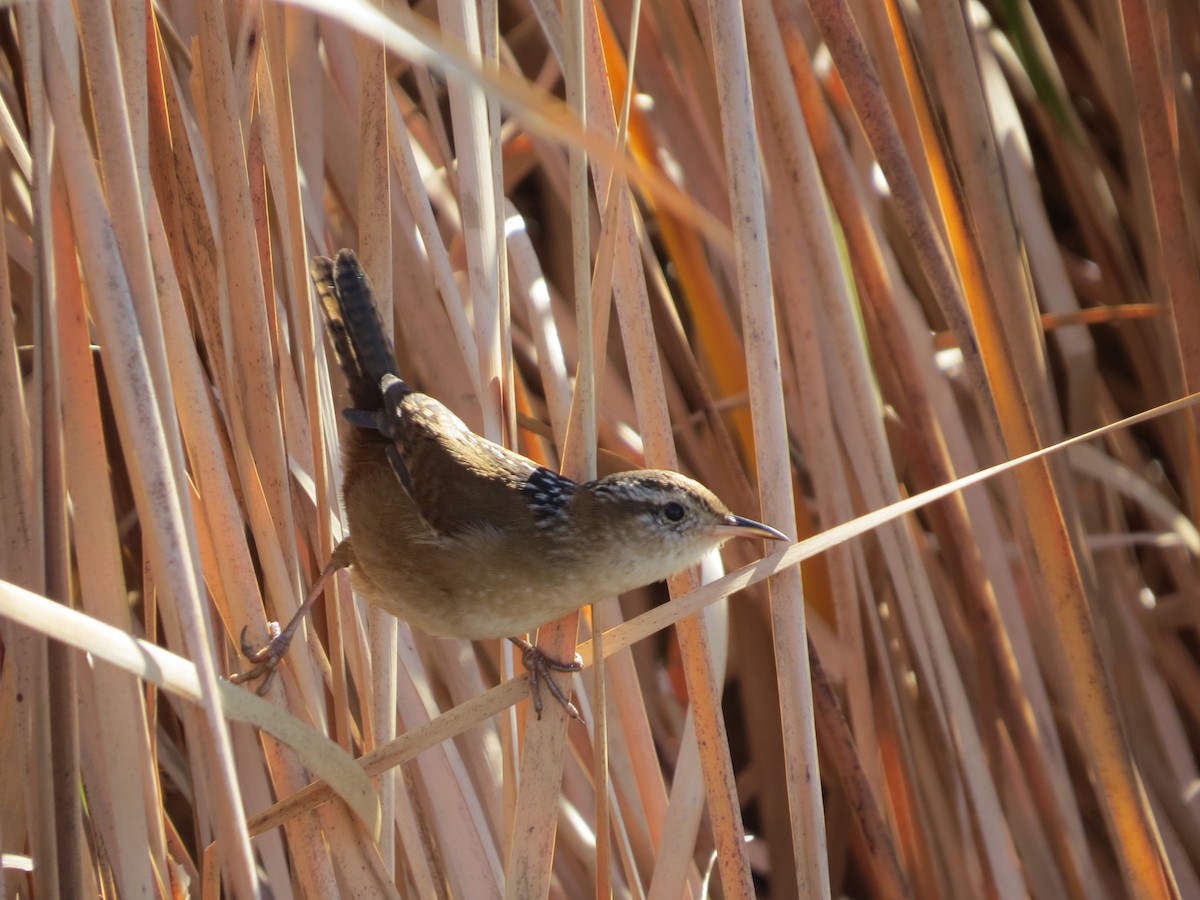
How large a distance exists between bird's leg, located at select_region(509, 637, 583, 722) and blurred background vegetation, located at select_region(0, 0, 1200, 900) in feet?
0.09

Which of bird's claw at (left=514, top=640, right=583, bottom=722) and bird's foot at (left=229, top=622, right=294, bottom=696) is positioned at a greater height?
bird's foot at (left=229, top=622, right=294, bottom=696)

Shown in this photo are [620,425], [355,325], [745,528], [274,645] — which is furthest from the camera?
[620,425]

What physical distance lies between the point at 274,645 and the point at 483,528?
0.44 metres

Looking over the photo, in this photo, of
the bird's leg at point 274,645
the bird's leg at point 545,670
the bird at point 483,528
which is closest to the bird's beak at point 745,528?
the bird at point 483,528

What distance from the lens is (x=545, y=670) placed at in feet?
5.04

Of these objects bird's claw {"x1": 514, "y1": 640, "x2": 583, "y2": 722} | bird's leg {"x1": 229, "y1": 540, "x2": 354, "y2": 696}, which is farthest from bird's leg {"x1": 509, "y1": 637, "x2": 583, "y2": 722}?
bird's leg {"x1": 229, "y1": 540, "x2": 354, "y2": 696}

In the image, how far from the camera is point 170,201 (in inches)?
61.7

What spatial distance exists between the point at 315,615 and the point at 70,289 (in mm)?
972

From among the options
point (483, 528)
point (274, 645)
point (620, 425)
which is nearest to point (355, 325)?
point (483, 528)

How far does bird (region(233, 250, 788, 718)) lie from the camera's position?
65.9 inches

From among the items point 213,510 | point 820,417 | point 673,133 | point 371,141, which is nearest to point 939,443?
point 820,417

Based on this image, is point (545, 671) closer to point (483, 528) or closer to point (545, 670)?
point (545, 670)

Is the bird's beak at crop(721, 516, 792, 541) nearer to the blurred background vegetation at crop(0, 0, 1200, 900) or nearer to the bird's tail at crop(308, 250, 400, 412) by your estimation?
the blurred background vegetation at crop(0, 0, 1200, 900)

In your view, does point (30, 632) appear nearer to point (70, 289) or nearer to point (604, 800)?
point (70, 289)
